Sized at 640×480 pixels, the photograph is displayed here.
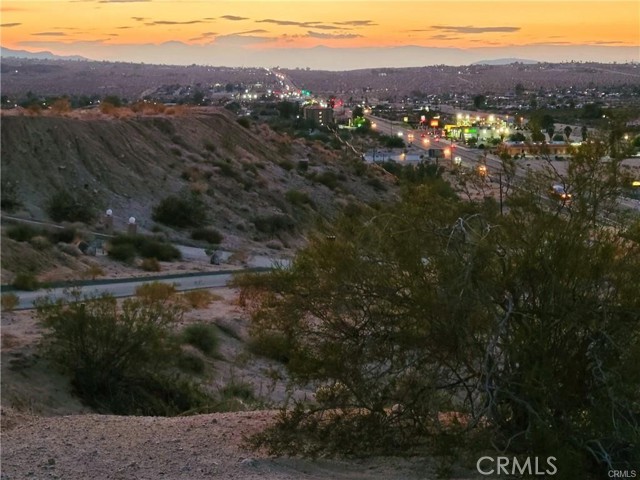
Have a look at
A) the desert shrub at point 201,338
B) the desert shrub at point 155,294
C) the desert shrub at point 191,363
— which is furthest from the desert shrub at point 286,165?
the desert shrub at point 191,363

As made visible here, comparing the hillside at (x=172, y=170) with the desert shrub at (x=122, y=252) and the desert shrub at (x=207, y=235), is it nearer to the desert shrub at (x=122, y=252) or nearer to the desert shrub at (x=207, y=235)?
the desert shrub at (x=207, y=235)

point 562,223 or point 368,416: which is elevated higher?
point 562,223

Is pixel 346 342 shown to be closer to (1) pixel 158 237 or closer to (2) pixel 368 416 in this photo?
(2) pixel 368 416

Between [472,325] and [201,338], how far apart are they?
14.2 metres

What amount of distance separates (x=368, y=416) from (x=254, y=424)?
1914 millimetres

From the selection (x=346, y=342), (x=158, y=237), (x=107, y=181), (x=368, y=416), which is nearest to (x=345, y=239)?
(x=346, y=342)

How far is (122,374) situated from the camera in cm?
1814

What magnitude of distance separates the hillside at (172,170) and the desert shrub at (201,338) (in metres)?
16.8

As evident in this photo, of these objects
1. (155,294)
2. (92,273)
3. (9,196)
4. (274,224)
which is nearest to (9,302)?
(155,294)

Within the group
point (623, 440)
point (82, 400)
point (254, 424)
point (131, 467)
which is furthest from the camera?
point (82, 400)

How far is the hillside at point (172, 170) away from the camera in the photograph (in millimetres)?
47844

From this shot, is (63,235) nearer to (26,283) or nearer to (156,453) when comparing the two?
(26,283)

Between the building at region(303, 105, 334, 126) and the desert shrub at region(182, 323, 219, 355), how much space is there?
86.3 meters

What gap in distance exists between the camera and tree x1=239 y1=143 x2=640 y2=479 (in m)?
9.62
